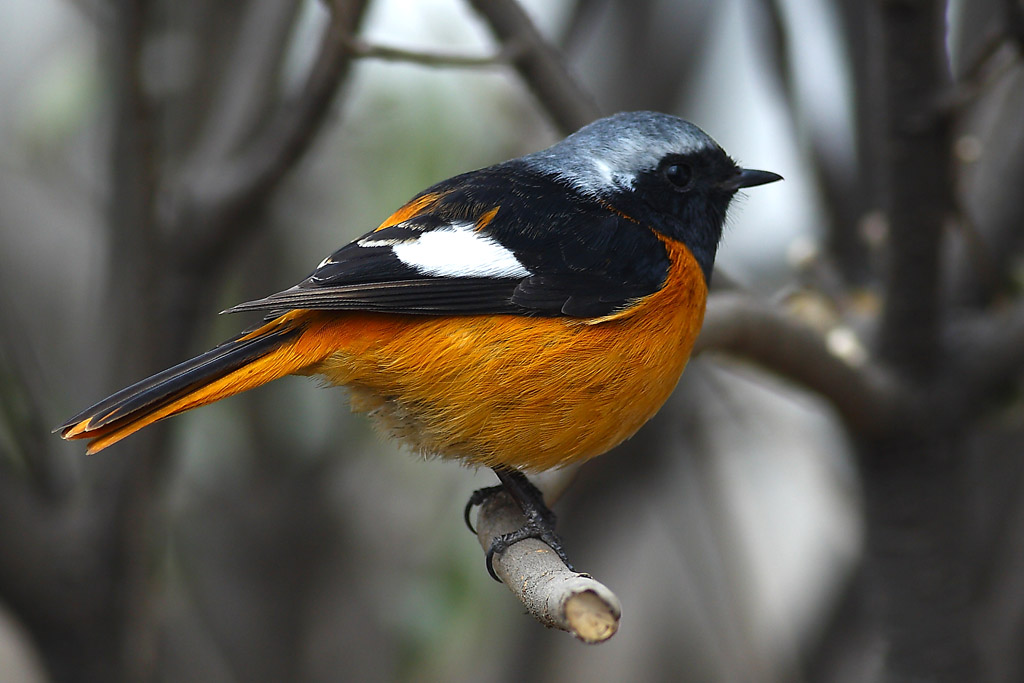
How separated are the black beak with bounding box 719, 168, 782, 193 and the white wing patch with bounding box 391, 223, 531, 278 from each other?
0.87 m

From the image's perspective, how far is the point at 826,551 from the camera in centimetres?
545

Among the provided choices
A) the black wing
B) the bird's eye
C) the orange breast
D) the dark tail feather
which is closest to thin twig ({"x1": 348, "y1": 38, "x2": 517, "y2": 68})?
the black wing

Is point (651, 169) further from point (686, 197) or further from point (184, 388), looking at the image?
point (184, 388)

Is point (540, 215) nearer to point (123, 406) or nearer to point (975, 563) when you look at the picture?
point (123, 406)

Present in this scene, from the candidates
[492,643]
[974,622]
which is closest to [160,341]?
[492,643]

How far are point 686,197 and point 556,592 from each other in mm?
1650

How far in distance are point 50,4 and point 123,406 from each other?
11.6 feet

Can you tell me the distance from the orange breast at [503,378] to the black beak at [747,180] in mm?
749

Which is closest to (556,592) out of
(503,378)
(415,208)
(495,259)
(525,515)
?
(503,378)

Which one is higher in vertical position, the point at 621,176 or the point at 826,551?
the point at 621,176

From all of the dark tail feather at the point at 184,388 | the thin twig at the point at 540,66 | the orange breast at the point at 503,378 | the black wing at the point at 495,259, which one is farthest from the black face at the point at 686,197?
the dark tail feather at the point at 184,388

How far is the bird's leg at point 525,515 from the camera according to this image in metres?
2.53

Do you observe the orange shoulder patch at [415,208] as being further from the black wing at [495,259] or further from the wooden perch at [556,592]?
the wooden perch at [556,592]

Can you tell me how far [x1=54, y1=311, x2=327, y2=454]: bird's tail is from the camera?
2.28 metres
